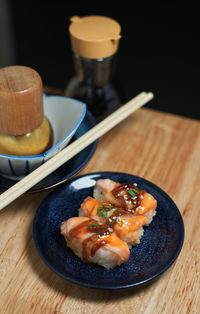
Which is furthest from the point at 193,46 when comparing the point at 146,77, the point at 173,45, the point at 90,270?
the point at 90,270

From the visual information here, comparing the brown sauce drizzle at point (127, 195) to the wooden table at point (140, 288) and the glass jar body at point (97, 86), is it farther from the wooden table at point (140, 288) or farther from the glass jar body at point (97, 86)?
the glass jar body at point (97, 86)

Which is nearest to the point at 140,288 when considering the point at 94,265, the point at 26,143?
the point at 94,265

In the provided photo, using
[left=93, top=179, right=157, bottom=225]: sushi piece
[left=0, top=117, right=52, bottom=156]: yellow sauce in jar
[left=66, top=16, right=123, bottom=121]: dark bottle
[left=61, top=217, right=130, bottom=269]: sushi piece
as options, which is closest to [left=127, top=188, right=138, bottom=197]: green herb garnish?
[left=93, top=179, right=157, bottom=225]: sushi piece

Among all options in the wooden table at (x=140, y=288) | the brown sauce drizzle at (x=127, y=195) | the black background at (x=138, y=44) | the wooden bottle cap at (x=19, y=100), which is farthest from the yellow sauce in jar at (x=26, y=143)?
the black background at (x=138, y=44)

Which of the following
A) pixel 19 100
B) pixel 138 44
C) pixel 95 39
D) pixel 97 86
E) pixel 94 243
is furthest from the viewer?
pixel 138 44

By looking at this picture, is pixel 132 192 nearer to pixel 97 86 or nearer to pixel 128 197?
pixel 128 197

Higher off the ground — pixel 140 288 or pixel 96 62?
pixel 96 62
